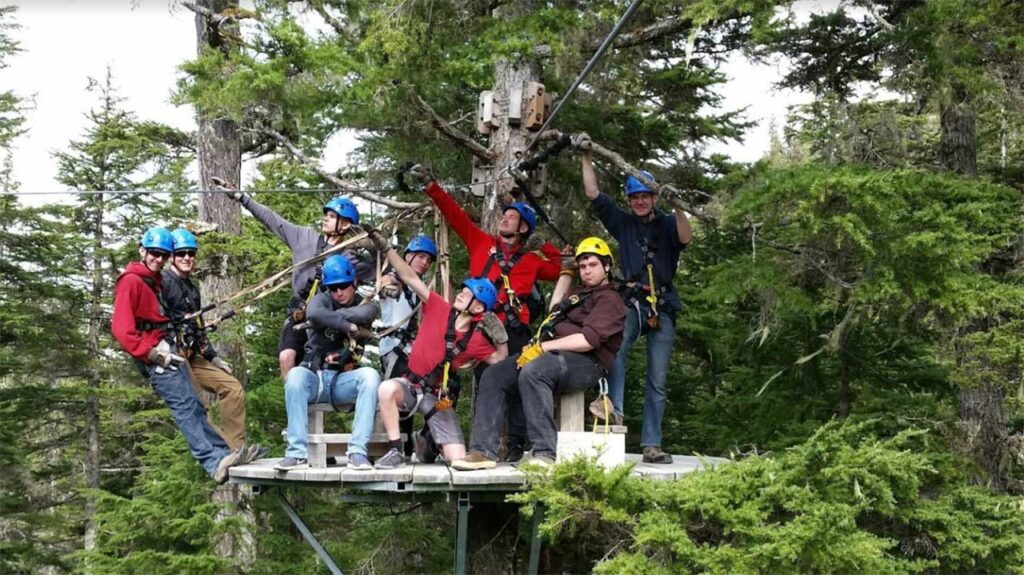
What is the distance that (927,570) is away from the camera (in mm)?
6664

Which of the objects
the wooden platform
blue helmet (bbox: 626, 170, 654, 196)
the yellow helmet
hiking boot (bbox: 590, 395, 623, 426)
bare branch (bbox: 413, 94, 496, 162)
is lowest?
the wooden platform

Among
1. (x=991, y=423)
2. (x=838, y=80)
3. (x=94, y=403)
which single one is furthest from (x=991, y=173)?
(x=94, y=403)

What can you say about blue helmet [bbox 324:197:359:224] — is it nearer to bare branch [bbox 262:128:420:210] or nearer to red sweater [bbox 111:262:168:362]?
bare branch [bbox 262:128:420:210]

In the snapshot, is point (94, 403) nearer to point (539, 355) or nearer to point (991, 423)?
point (539, 355)

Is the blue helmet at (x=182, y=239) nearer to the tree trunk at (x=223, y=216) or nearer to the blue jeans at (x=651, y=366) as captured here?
the blue jeans at (x=651, y=366)

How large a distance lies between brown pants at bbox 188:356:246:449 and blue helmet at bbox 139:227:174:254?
1.04 m

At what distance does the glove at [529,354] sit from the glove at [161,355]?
2.74 metres

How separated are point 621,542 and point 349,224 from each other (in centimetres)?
354

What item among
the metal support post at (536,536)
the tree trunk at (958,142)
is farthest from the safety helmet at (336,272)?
the tree trunk at (958,142)

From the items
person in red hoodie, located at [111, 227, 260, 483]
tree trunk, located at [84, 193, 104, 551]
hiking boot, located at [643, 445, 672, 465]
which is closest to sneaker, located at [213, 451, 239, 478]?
person in red hoodie, located at [111, 227, 260, 483]

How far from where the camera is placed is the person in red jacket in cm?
725

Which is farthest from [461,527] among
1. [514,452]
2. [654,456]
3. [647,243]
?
[647,243]

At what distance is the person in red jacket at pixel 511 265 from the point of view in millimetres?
7254

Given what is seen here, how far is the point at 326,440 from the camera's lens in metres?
6.76
